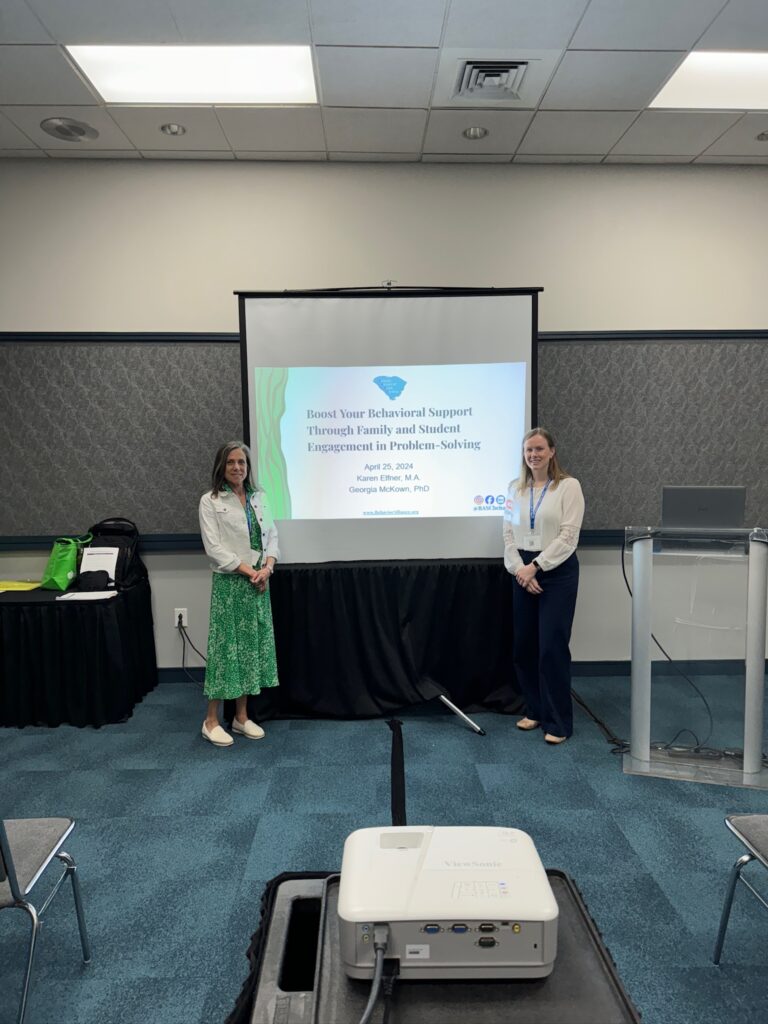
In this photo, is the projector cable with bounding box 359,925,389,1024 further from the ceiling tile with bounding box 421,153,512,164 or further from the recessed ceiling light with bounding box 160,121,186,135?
the ceiling tile with bounding box 421,153,512,164

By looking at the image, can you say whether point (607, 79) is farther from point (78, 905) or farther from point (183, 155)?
point (78, 905)

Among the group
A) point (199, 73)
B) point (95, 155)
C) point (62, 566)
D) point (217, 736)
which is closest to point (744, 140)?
point (199, 73)

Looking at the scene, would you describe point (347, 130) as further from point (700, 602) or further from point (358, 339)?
point (700, 602)

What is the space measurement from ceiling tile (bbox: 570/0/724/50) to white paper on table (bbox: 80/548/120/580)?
3.12 metres

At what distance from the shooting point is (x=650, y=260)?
3.56 m

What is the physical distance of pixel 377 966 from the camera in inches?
26.7

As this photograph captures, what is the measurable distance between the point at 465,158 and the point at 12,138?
232cm

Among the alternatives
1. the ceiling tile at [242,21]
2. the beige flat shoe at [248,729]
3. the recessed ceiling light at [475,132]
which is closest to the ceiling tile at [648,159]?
the recessed ceiling light at [475,132]

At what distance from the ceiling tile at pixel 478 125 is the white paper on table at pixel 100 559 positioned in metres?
2.69

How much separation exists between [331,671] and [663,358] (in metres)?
2.52

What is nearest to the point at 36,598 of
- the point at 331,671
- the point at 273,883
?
the point at 331,671

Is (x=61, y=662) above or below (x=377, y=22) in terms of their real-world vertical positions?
below

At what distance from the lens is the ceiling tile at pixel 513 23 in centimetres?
226

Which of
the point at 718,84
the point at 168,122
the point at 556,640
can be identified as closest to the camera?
the point at 718,84
